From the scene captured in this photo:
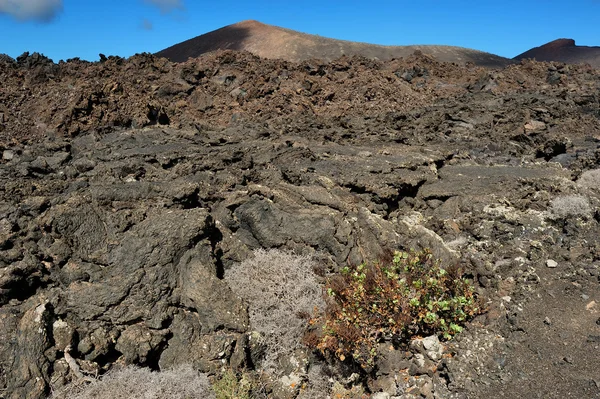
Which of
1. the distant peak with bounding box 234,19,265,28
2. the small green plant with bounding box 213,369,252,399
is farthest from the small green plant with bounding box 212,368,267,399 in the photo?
the distant peak with bounding box 234,19,265,28

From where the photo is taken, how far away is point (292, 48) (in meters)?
42.5

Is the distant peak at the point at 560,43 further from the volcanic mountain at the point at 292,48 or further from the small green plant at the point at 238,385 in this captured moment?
the small green plant at the point at 238,385

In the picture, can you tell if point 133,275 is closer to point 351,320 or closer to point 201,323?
point 201,323

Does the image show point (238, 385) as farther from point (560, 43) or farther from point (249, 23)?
point (560, 43)

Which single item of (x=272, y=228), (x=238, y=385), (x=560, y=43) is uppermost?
(x=560, y=43)

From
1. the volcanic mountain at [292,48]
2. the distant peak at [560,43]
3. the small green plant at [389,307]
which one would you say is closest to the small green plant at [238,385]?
the small green plant at [389,307]

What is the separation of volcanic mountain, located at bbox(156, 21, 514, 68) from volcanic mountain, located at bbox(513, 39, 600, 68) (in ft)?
31.8

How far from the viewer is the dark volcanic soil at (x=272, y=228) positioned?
4.65 m

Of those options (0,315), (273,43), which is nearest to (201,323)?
(0,315)

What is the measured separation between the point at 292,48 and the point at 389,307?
40.4 m

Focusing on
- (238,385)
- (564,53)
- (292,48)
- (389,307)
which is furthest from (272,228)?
(564,53)

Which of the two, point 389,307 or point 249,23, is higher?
point 249,23

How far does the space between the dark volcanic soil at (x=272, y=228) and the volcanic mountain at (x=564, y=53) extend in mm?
44805

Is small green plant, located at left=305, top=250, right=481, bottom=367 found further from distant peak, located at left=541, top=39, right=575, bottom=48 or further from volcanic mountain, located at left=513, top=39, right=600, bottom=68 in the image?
distant peak, located at left=541, top=39, right=575, bottom=48
